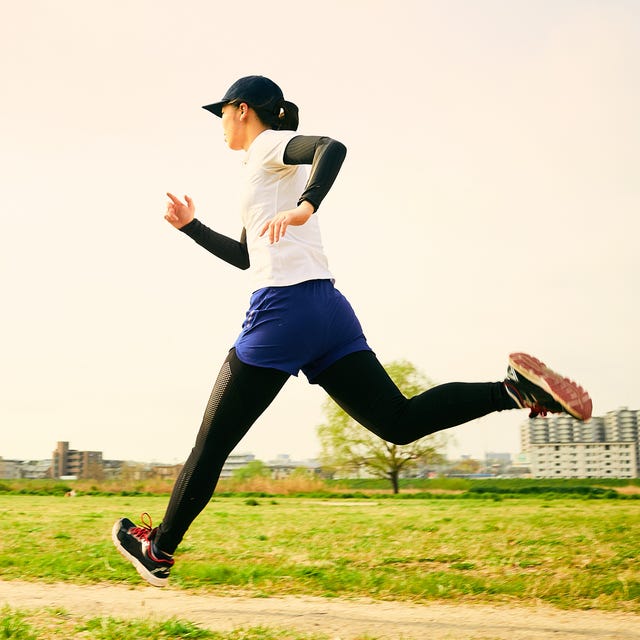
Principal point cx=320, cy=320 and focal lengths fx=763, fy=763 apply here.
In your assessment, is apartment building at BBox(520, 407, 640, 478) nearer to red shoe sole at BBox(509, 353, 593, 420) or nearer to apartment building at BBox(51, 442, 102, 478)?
apartment building at BBox(51, 442, 102, 478)

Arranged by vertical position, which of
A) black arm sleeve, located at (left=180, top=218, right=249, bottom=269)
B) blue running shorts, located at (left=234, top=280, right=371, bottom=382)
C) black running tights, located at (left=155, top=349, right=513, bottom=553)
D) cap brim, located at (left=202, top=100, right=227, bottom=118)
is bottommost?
black running tights, located at (left=155, top=349, right=513, bottom=553)

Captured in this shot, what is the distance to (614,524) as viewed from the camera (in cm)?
988

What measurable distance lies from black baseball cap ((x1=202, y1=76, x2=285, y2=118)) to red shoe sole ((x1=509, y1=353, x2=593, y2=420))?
1800mm

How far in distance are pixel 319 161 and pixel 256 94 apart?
→ 2.53 ft

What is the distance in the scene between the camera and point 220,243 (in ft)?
14.8

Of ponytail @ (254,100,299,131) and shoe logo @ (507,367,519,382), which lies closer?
shoe logo @ (507,367,519,382)

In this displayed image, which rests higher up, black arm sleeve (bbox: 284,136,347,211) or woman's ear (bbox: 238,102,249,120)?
woman's ear (bbox: 238,102,249,120)

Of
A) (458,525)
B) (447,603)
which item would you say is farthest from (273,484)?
(447,603)

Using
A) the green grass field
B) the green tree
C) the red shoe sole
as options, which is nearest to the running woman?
the red shoe sole

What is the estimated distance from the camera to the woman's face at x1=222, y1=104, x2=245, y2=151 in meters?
3.95

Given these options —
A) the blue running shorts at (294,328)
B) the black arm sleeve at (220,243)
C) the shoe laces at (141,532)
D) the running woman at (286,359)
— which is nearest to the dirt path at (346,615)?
the shoe laces at (141,532)

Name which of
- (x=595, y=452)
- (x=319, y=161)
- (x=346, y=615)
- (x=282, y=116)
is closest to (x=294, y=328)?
(x=319, y=161)

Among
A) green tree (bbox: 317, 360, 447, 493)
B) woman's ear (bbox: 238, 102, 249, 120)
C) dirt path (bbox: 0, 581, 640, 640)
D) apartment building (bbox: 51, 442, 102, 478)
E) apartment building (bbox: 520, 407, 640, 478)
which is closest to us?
woman's ear (bbox: 238, 102, 249, 120)

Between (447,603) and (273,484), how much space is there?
30.8m
